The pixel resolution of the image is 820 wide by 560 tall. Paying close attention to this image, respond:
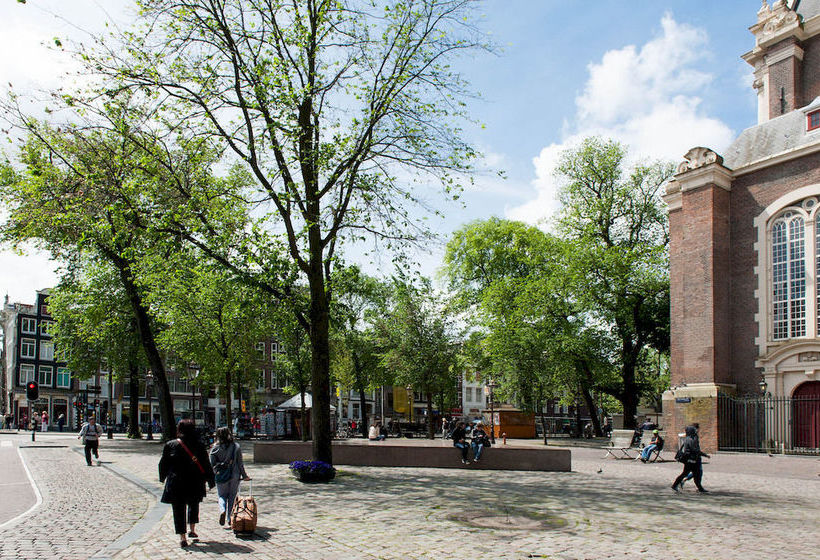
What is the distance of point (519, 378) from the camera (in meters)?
36.2

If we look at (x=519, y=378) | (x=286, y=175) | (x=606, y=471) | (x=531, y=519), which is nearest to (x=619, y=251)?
(x=519, y=378)

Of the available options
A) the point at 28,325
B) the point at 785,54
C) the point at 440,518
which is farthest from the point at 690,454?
the point at 28,325

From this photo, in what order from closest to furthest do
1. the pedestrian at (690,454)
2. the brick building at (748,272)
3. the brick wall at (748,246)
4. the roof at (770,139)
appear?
1. the pedestrian at (690,454)
2. the brick building at (748,272)
3. the brick wall at (748,246)
4. the roof at (770,139)

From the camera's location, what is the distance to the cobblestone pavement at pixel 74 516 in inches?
314

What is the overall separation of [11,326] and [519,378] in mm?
62504

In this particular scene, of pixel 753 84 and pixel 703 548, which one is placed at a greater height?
pixel 753 84

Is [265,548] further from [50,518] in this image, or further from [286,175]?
[286,175]

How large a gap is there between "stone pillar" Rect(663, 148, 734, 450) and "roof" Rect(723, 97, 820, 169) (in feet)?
5.65

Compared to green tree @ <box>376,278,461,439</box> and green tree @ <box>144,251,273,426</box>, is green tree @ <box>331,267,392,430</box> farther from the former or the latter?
green tree @ <box>144,251,273,426</box>

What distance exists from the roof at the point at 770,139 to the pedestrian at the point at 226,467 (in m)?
26.5

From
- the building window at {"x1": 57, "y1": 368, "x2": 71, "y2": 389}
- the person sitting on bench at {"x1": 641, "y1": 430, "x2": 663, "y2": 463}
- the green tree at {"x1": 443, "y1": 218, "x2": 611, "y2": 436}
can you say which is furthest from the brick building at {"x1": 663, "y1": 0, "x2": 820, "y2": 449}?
the building window at {"x1": 57, "y1": 368, "x2": 71, "y2": 389}

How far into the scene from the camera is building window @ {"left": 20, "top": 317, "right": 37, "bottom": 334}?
211ft

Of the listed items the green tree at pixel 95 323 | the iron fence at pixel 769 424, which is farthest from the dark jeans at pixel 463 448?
the green tree at pixel 95 323

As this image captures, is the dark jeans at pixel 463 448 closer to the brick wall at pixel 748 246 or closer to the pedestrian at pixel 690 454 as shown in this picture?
Result: the pedestrian at pixel 690 454
